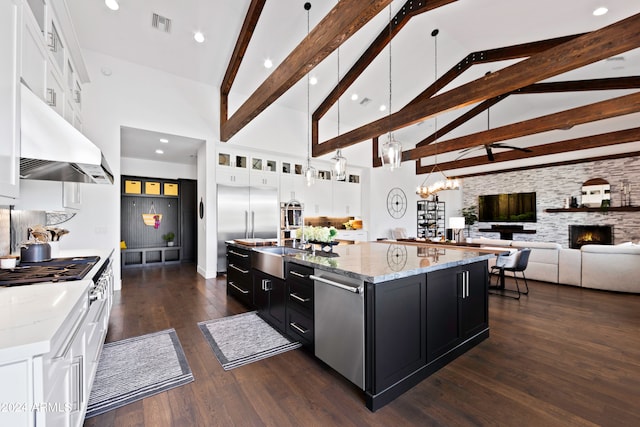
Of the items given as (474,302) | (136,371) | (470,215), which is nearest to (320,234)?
(474,302)

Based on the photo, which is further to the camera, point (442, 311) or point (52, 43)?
point (52, 43)

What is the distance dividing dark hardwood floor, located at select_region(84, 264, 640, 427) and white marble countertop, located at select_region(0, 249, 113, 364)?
0.90 metres

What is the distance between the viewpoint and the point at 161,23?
4148 mm

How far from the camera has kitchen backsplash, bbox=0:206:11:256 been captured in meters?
2.28

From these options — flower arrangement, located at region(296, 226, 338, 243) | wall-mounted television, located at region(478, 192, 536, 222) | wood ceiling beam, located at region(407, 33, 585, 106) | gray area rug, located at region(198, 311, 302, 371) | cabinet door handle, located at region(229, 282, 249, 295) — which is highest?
wood ceiling beam, located at region(407, 33, 585, 106)

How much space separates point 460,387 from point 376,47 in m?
5.59

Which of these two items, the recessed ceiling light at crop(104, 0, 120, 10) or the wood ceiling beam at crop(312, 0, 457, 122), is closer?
the recessed ceiling light at crop(104, 0, 120, 10)

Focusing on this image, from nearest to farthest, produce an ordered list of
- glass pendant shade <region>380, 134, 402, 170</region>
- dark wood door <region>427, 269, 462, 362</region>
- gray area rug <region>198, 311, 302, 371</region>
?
dark wood door <region>427, 269, 462, 362</region> → gray area rug <region>198, 311, 302, 371</region> → glass pendant shade <region>380, 134, 402, 170</region>

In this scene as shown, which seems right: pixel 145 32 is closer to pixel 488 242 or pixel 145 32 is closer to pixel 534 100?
pixel 488 242

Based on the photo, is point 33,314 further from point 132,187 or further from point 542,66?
point 132,187

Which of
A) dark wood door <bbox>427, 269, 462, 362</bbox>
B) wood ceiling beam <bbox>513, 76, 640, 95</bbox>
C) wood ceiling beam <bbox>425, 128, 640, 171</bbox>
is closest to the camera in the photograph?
dark wood door <bbox>427, 269, 462, 362</bbox>

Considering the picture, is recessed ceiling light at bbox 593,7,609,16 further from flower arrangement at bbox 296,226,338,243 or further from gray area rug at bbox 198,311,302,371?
gray area rug at bbox 198,311,302,371

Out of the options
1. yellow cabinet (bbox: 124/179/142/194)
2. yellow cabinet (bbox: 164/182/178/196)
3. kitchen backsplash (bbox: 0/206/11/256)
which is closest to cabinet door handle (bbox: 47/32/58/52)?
kitchen backsplash (bbox: 0/206/11/256)

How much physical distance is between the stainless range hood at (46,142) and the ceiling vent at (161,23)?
308cm
